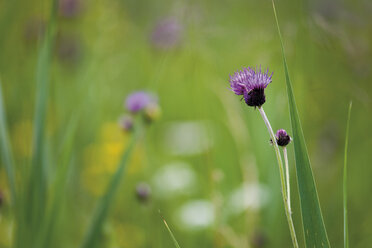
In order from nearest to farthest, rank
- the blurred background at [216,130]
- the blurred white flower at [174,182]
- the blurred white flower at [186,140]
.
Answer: the blurred background at [216,130]
the blurred white flower at [174,182]
the blurred white flower at [186,140]

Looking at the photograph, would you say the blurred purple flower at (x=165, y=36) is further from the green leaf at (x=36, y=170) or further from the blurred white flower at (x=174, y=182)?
the green leaf at (x=36, y=170)

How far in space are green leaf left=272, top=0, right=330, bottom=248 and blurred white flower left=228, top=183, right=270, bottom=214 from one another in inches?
24.9

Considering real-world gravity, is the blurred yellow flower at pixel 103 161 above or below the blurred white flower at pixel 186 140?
below

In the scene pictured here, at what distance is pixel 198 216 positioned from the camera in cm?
122

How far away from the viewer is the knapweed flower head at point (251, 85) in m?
0.53

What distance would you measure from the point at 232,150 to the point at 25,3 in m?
1.58

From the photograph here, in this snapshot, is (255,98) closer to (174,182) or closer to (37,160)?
(37,160)

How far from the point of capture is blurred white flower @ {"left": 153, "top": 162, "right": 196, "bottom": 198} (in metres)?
1.51

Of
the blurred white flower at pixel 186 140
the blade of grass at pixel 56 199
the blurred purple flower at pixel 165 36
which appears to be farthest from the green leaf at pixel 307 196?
the blurred purple flower at pixel 165 36

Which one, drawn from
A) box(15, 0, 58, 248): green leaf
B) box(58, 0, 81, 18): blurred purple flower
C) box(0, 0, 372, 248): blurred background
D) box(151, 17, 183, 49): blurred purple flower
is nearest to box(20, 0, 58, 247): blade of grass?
box(15, 0, 58, 248): green leaf

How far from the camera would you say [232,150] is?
195cm

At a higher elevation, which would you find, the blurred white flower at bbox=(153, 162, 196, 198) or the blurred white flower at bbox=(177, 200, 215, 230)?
the blurred white flower at bbox=(153, 162, 196, 198)

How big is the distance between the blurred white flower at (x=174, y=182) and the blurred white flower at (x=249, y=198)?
18cm

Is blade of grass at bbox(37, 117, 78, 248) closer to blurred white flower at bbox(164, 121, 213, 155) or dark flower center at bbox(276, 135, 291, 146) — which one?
dark flower center at bbox(276, 135, 291, 146)
